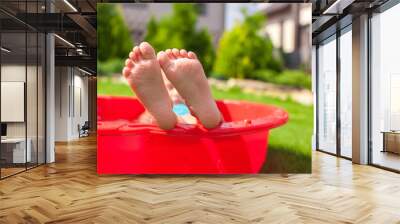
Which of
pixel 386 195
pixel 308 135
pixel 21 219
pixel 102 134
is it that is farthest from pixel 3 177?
pixel 386 195

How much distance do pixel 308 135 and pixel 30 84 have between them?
3.51 m

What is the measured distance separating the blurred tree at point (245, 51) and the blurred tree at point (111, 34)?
1.06 meters

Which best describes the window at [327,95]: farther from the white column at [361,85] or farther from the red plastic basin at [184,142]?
the red plastic basin at [184,142]

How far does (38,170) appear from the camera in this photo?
17.9 feet

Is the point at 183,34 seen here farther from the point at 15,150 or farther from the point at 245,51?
the point at 15,150

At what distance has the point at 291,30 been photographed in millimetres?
4812

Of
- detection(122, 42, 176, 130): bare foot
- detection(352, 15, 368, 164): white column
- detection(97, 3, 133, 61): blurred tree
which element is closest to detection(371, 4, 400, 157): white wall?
detection(352, 15, 368, 164): white column

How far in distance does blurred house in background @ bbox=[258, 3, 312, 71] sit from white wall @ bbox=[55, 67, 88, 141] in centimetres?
696

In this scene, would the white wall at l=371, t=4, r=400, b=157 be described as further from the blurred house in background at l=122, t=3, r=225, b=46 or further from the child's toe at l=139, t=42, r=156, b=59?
the child's toe at l=139, t=42, r=156, b=59

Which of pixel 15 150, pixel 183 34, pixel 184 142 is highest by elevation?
pixel 183 34

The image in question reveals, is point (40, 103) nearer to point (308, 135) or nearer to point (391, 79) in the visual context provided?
point (308, 135)

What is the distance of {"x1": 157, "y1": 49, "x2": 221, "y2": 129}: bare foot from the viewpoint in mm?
4195

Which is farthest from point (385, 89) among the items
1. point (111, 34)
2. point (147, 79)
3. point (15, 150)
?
point (15, 150)

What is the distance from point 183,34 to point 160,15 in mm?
340
